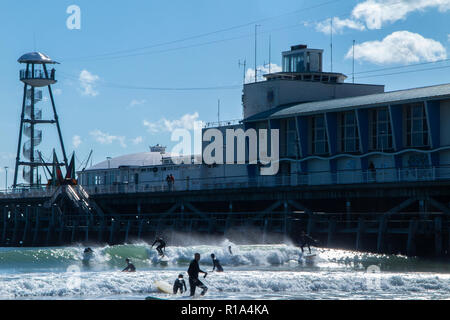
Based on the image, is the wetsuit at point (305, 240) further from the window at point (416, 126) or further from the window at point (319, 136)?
the window at point (319, 136)

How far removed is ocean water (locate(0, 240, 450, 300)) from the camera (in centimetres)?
3123

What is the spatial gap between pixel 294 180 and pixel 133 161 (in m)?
34.5

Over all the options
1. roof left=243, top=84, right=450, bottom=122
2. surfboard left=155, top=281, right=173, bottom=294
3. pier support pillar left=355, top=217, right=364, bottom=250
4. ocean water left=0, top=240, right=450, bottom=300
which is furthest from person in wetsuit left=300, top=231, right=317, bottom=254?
surfboard left=155, top=281, right=173, bottom=294

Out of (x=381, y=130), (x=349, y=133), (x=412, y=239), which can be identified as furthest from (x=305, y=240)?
(x=349, y=133)

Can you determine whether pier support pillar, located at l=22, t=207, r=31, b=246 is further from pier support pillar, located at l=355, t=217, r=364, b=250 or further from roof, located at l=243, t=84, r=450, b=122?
pier support pillar, located at l=355, t=217, r=364, b=250

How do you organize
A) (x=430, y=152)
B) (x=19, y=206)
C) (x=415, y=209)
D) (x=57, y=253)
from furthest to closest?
(x=19, y=206)
(x=430, y=152)
(x=415, y=209)
(x=57, y=253)

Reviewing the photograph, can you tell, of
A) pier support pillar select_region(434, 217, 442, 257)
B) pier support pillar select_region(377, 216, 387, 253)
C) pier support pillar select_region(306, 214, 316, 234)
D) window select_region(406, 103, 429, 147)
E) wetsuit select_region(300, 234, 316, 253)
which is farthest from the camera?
window select_region(406, 103, 429, 147)

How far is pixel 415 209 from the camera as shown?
5500 centimetres

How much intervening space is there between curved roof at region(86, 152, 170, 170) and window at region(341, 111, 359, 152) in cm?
3144

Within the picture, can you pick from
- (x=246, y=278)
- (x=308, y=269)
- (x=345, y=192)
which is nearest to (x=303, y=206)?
(x=345, y=192)

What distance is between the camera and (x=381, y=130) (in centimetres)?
6488

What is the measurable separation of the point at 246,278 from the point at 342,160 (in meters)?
34.2

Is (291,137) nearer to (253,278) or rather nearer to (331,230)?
(331,230)
